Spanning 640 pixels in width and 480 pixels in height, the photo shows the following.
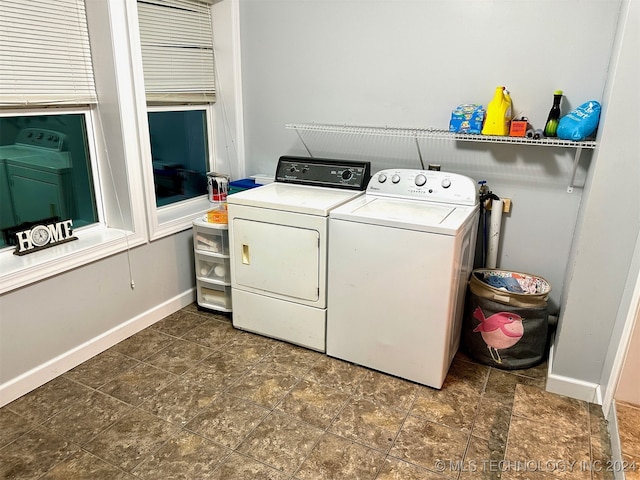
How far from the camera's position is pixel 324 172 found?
285cm

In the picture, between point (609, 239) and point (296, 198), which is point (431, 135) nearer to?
point (296, 198)

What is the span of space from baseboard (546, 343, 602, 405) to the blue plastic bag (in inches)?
45.3

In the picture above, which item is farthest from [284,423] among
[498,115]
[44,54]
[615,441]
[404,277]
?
[44,54]

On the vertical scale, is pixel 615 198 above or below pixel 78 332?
above

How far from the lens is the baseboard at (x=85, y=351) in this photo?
2146 millimetres

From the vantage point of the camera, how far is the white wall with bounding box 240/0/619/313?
7.75 ft

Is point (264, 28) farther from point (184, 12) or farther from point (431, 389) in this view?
point (431, 389)

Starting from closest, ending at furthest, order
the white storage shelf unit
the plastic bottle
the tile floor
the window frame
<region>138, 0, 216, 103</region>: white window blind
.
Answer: the tile floor → the plastic bottle → the window frame → <region>138, 0, 216, 103</region>: white window blind → the white storage shelf unit

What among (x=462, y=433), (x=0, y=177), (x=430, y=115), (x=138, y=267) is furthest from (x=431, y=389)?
(x=0, y=177)

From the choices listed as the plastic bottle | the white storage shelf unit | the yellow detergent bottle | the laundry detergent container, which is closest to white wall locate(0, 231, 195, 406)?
the white storage shelf unit

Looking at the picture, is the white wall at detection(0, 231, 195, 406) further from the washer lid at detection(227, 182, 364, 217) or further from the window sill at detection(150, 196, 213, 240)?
the washer lid at detection(227, 182, 364, 217)

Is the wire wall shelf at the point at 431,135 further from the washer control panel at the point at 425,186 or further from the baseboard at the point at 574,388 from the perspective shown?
the baseboard at the point at 574,388

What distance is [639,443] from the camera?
1712mm

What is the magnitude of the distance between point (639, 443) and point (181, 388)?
77.4 inches
